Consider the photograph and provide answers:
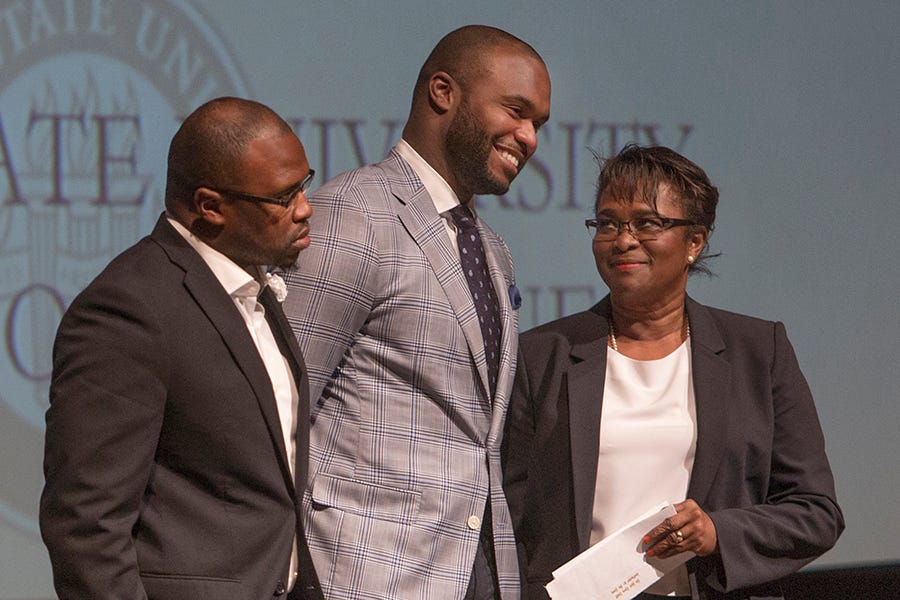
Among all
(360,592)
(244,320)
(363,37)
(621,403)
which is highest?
(363,37)

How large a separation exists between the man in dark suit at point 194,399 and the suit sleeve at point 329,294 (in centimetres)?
20

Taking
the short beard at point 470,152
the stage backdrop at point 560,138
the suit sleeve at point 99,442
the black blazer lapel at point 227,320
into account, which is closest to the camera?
the suit sleeve at point 99,442

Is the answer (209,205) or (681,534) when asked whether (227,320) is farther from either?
(681,534)

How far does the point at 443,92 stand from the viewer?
2.39m

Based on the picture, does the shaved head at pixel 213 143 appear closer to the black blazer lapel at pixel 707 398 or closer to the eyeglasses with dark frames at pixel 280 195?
the eyeglasses with dark frames at pixel 280 195

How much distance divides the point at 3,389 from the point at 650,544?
1906 millimetres

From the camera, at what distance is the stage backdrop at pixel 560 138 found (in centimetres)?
327

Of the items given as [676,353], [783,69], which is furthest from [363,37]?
[676,353]

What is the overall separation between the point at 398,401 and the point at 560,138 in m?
1.69

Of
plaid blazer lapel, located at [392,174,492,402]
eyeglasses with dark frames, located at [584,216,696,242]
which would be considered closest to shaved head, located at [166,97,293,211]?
plaid blazer lapel, located at [392,174,492,402]

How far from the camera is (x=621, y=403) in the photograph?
2.33m

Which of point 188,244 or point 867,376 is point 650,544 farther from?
point 867,376

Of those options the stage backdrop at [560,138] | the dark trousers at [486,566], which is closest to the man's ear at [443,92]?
the dark trousers at [486,566]

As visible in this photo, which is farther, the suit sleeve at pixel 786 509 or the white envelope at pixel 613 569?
the suit sleeve at pixel 786 509
